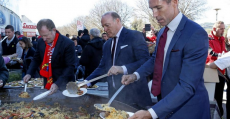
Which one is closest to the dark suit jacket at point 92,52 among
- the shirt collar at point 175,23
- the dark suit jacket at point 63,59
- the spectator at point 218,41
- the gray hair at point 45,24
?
the dark suit jacket at point 63,59

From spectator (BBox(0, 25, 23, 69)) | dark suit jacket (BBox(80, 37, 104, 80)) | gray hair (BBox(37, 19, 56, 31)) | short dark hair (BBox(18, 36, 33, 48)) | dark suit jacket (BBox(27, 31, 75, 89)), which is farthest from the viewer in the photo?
spectator (BBox(0, 25, 23, 69))

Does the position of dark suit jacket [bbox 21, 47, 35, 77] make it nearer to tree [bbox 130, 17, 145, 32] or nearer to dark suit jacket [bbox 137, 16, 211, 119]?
dark suit jacket [bbox 137, 16, 211, 119]

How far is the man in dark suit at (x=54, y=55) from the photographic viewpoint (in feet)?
9.46

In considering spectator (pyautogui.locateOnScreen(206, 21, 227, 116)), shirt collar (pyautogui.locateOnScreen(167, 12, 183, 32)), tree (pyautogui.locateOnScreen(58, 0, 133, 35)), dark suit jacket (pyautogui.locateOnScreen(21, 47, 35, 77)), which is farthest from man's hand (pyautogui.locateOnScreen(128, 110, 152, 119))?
tree (pyautogui.locateOnScreen(58, 0, 133, 35))

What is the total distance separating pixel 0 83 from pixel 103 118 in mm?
2137

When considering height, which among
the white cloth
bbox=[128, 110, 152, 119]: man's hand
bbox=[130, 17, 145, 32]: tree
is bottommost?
bbox=[128, 110, 152, 119]: man's hand

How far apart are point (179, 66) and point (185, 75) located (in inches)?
5.0

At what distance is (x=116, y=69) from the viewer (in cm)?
244

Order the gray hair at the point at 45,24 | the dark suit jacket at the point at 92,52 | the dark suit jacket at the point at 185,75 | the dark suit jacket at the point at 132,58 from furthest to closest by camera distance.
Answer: the dark suit jacket at the point at 92,52
the gray hair at the point at 45,24
the dark suit jacket at the point at 132,58
the dark suit jacket at the point at 185,75

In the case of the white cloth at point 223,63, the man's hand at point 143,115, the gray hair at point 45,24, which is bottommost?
the man's hand at point 143,115

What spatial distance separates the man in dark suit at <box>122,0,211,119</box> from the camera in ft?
4.73

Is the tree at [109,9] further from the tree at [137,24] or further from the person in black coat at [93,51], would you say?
the person in black coat at [93,51]

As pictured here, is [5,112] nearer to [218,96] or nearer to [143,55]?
[143,55]

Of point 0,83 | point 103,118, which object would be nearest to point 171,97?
point 103,118
